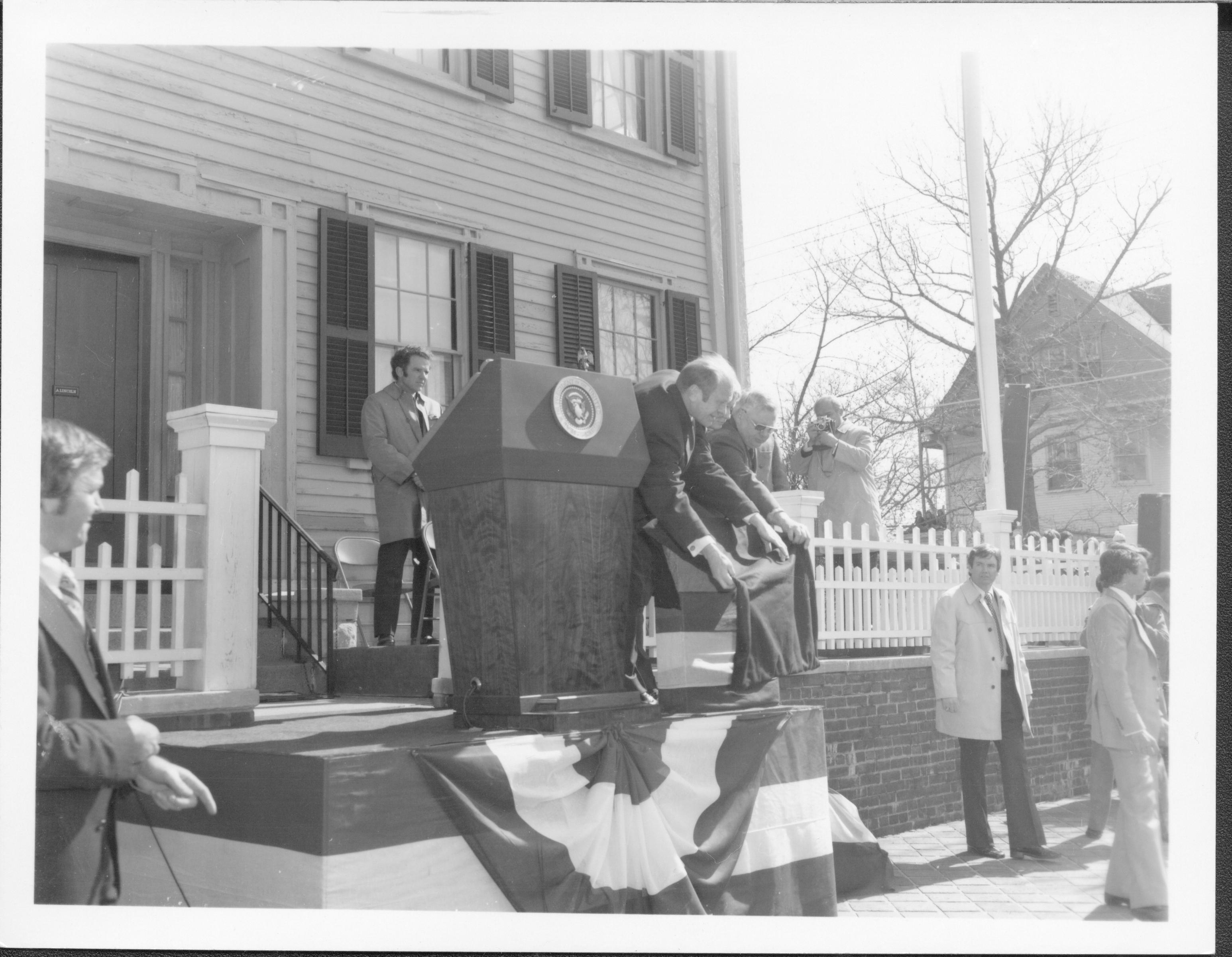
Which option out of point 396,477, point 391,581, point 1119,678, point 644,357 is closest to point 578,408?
point 396,477

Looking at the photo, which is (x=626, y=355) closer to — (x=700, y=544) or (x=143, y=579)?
(x=700, y=544)

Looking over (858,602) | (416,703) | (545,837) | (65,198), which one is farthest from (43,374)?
(858,602)

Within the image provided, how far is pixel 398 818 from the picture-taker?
3104 mm

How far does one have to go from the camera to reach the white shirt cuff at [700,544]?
3.88m

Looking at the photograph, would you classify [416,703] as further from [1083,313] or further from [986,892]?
[1083,313]

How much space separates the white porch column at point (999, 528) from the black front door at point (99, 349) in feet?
14.5

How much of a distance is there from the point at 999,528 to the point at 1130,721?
2409mm

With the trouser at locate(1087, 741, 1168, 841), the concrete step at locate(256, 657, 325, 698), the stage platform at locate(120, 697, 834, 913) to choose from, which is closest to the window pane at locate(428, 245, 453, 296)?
the concrete step at locate(256, 657, 325, 698)

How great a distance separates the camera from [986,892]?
15.9 feet

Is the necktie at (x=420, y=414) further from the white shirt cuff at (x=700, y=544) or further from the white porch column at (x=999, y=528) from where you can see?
the white porch column at (x=999, y=528)

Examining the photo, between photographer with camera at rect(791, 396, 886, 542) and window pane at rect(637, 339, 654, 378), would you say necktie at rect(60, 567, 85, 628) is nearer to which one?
photographer with camera at rect(791, 396, 886, 542)

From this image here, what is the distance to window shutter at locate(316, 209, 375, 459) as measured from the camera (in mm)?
6719

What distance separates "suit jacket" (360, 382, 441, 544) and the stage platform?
4.71 feet

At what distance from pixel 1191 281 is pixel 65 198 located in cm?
504
